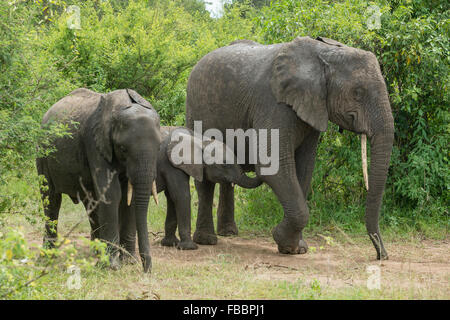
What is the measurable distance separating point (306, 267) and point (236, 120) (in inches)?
82.0

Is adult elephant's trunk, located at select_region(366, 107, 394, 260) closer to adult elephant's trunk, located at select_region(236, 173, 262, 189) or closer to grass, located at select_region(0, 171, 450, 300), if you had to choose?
grass, located at select_region(0, 171, 450, 300)

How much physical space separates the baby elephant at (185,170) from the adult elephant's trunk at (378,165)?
1433mm

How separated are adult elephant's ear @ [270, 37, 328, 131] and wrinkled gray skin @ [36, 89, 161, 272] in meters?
1.73

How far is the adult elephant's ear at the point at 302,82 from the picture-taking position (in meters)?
7.25

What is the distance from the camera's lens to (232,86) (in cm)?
803

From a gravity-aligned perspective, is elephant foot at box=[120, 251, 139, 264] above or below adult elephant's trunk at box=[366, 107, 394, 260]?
below

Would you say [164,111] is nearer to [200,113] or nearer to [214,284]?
[200,113]

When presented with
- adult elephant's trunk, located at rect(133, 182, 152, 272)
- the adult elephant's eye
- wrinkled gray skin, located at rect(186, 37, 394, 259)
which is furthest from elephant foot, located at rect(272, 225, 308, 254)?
adult elephant's trunk, located at rect(133, 182, 152, 272)

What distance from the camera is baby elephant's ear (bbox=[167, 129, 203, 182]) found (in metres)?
7.97

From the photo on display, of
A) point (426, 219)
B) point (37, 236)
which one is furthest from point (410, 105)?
point (37, 236)

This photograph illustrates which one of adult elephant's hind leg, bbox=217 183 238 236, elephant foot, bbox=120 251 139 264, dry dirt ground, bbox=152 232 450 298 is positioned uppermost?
adult elephant's hind leg, bbox=217 183 238 236

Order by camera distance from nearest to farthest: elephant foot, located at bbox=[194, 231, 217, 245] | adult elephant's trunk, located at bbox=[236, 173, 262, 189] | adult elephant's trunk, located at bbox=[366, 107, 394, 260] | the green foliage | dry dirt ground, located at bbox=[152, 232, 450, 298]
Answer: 1. the green foliage
2. dry dirt ground, located at bbox=[152, 232, 450, 298]
3. adult elephant's trunk, located at bbox=[366, 107, 394, 260]
4. adult elephant's trunk, located at bbox=[236, 173, 262, 189]
5. elephant foot, located at bbox=[194, 231, 217, 245]

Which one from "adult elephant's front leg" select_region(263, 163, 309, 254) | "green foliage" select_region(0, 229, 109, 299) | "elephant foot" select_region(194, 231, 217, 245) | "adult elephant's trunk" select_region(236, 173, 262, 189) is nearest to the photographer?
"green foliage" select_region(0, 229, 109, 299)

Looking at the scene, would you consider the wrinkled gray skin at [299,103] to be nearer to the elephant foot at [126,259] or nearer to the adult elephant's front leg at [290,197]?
the adult elephant's front leg at [290,197]
